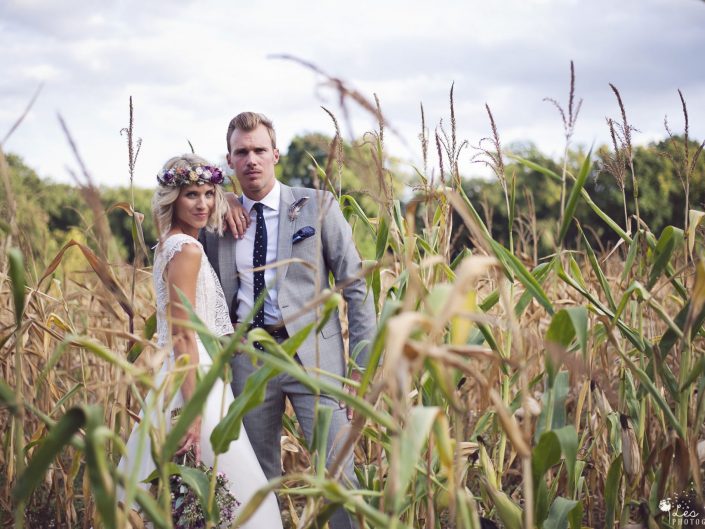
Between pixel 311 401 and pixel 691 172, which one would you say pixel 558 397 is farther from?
pixel 311 401

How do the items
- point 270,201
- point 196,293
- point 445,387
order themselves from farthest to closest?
point 270,201 < point 196,293 < point 445,387

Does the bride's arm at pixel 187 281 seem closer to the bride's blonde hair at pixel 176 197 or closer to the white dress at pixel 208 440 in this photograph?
the white dress at pixel 208 440

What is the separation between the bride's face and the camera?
2400 mm

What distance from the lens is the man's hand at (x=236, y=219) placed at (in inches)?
98.4

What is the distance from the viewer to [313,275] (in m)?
2.52

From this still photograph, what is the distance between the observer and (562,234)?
1.59 meters

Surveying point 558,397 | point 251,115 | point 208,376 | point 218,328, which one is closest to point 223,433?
point 208,376

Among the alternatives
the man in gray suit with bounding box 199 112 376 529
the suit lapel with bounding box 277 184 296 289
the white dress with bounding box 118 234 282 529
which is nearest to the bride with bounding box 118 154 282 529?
the white dress with bounding box 118 234 282 529

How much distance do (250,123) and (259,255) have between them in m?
0.47

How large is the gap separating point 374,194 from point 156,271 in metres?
1.31

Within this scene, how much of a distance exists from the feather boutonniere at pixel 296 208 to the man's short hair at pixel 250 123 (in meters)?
0.25

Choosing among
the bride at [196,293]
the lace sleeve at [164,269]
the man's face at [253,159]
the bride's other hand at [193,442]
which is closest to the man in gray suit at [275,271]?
the man's face at [253,159]

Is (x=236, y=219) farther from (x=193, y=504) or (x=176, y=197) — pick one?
(x=193, y=504)

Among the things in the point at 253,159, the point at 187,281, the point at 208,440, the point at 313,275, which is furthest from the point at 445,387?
the point at 253,159
